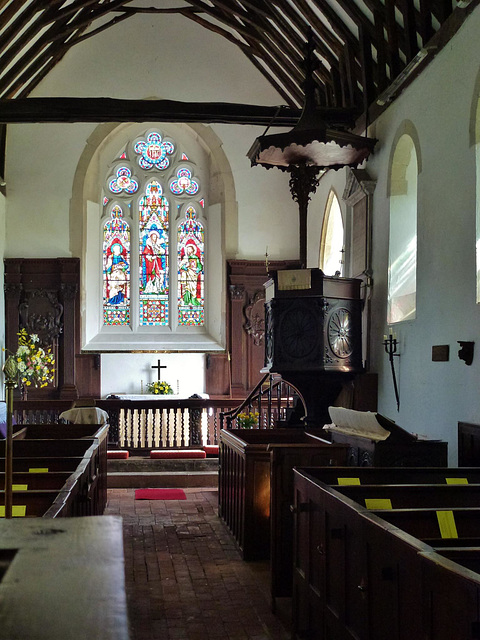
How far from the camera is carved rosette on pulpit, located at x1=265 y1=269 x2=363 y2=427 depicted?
788 cm

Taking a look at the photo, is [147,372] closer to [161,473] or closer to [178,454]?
[178,454]

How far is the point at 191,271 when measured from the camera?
13734mm

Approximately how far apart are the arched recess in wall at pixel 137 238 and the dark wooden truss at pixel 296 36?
1562mm

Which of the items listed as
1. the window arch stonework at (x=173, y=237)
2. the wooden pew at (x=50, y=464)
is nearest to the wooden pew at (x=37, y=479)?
the wooden pew at (x=50, y=464)

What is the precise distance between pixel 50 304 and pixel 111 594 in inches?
480

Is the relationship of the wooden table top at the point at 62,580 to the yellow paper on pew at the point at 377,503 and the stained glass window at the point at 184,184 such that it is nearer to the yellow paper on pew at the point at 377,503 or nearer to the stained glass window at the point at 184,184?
the yellow paper on pew at the point at 377,503

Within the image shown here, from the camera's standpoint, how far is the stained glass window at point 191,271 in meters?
13.6

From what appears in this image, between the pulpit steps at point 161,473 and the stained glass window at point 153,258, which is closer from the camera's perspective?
the pulpit steps at point 161,473

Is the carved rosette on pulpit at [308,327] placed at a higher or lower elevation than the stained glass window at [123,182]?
lower

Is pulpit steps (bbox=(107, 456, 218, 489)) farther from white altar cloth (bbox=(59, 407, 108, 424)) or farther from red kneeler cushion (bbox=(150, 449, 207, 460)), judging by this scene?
white altar cloth (bbox=(59, 407, 108, 424))

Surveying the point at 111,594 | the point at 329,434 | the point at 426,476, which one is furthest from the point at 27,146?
the point at 111,594

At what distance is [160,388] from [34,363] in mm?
1986

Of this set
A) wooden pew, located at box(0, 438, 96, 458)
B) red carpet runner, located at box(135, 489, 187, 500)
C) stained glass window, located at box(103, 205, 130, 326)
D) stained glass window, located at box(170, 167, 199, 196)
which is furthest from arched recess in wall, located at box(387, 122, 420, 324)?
stained glass window, located at box(103, 205, 130, 326)

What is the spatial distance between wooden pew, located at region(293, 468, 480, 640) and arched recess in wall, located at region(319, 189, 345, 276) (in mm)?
7741
